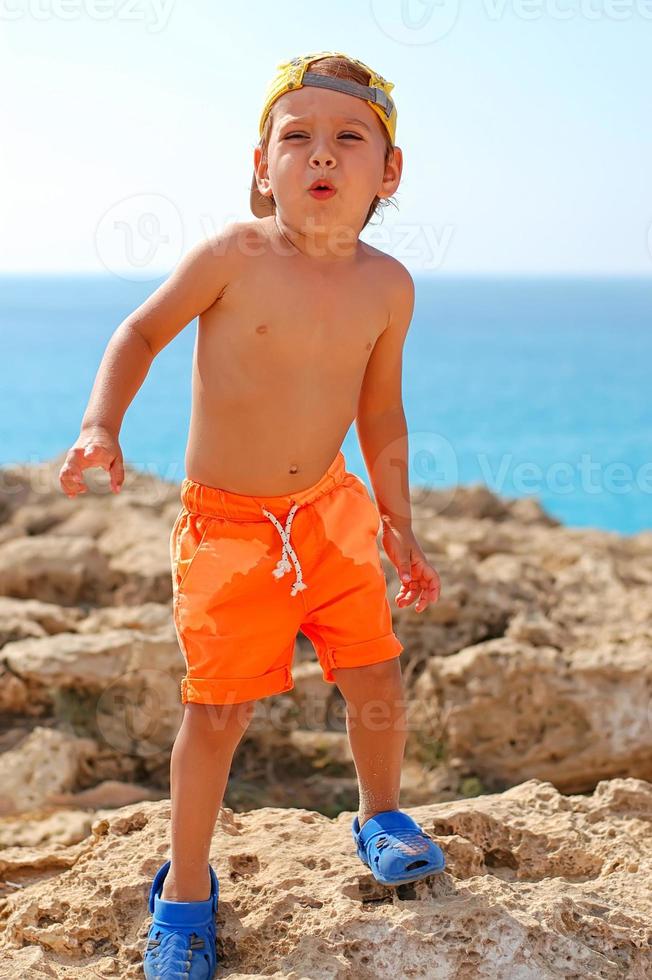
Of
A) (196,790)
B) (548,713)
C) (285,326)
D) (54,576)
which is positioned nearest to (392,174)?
(285,326)

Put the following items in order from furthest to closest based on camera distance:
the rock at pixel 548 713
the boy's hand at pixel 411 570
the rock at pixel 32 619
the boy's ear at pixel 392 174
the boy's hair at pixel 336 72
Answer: the rock at pixel 32 619 < the rock at pixel 548 713 < the boy's hand at pixel 411 570 < the boy's ear at pixel 392 174 < the boy's hair at pixel 336 72

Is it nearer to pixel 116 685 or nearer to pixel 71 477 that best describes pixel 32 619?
pixel 116 685

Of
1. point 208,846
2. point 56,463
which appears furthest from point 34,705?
point 56,463

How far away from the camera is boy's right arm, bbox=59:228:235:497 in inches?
68.0

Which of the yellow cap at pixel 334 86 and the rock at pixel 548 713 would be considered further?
the rock at pixel 548 713

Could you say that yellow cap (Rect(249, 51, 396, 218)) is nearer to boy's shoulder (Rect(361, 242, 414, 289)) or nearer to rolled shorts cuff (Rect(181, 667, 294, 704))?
boy's shoulder (Rect(361, 242, 414, 289))

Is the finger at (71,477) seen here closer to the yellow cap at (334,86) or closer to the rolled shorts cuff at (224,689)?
the rolled shorts cuff at (224,689)

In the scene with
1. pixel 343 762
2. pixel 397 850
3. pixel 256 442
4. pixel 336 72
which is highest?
pixel 336 72

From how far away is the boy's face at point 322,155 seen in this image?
5.86 feet

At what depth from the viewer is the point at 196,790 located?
5.78 feet

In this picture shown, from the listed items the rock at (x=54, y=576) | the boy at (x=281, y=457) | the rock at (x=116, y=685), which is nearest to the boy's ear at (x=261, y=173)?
the boy at (x=281, y=457)

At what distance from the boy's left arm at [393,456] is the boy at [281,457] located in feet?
0.29

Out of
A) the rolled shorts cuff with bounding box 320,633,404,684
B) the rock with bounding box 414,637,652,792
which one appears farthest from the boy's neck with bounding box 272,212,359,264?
the rock with bounding box 414,637,652,792

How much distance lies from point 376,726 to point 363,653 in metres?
0.14
